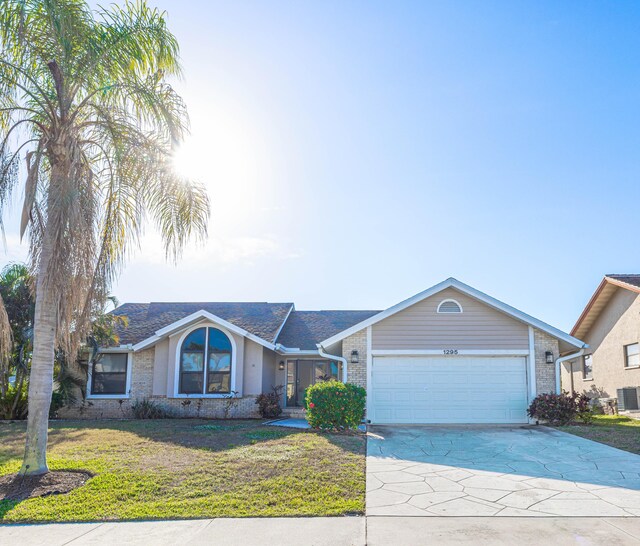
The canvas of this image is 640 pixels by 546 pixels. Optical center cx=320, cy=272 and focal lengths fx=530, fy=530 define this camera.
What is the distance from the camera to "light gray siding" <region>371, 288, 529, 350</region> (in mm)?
16109

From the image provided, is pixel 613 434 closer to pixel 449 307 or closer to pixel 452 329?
pixel 452 329

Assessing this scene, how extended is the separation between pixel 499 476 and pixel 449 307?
840 cm

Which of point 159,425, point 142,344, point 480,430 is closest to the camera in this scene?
point 480,430

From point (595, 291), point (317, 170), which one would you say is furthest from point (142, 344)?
point (595, 291)

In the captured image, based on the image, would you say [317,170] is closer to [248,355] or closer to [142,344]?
[248,355]

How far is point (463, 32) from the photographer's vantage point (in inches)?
422

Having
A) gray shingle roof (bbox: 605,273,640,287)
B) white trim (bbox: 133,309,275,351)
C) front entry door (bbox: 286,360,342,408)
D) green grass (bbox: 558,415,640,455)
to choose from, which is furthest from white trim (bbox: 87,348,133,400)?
gray shingle roof (bbox: 605,273,640,287)

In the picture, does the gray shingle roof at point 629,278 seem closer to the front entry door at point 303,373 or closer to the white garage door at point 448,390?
the white garage door at point 448,390

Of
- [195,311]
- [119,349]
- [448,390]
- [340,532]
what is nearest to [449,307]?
[448,390]

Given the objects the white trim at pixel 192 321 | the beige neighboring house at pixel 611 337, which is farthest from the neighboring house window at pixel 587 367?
Result: the white trim at pixel 192 321

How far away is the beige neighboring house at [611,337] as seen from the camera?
19.0 m

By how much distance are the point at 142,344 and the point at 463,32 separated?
1381 cm

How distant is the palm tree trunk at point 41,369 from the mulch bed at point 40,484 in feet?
0.75

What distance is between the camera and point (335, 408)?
1338cm
